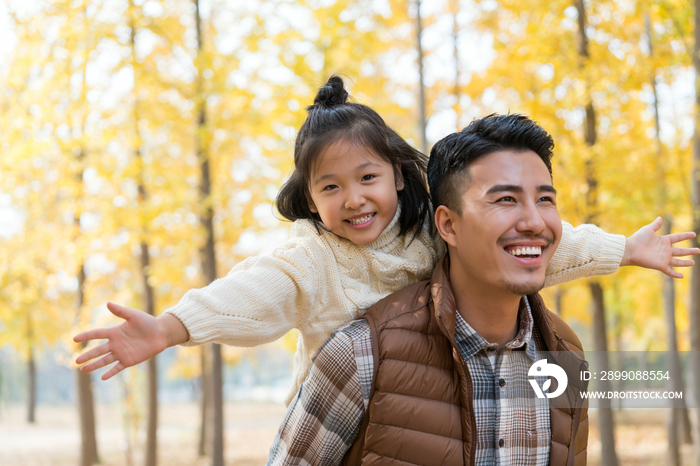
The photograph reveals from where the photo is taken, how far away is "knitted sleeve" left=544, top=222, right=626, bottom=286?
2227mm

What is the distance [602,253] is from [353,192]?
3.28 feet

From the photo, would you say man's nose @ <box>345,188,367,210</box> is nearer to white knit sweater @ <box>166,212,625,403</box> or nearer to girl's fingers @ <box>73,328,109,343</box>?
white knit sweater @ <box>166,212,625,403</box>

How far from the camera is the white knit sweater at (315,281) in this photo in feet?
6.10

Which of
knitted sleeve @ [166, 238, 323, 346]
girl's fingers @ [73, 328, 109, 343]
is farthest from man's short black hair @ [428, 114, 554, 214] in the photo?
girl's fingers @ [73, 328, 109, 343]

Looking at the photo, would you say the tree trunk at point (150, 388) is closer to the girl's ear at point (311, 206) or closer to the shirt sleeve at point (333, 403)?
the girl's ear at point (311, 206)

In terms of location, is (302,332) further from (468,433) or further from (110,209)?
(110,209)

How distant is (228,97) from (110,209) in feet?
7.32

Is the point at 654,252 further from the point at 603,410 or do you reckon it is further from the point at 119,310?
the point at 603,410

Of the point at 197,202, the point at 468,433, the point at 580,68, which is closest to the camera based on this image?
the point at 468,433

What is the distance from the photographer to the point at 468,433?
68.7 inches

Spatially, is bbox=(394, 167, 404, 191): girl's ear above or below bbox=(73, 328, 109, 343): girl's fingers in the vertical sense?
above

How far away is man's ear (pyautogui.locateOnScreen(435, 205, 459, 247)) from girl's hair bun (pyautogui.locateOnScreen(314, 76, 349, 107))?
742 millimetres

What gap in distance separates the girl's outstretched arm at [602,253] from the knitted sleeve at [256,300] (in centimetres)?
94

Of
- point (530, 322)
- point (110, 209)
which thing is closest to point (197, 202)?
point (110, 209)
